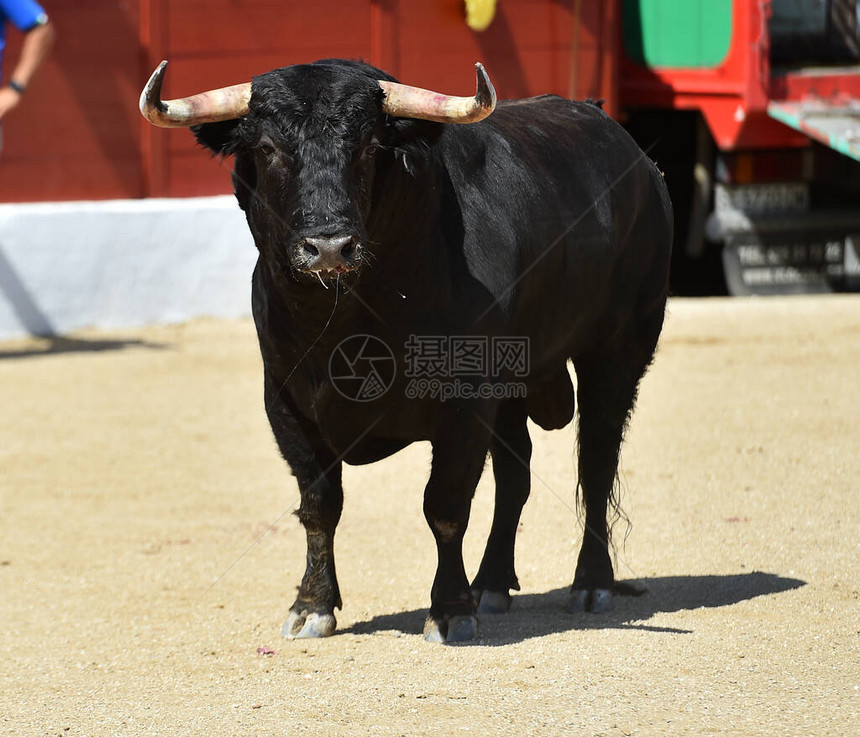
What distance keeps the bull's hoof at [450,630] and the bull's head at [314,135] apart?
1.11 metres

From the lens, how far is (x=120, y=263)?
998cm

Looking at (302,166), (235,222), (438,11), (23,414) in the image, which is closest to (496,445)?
(302,166)

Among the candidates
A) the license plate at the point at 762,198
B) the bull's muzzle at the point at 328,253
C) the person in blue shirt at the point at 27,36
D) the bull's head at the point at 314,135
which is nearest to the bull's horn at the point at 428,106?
the bull's head at the point at 314,135

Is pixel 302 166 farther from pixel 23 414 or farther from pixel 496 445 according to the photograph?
pixel 23 414

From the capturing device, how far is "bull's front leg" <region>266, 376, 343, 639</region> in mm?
4535

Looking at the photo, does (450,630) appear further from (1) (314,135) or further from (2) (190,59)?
(2) (190,59)

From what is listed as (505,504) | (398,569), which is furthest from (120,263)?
(505,504)

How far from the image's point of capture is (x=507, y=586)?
4898mm

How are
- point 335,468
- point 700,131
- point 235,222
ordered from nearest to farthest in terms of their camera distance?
1. point 335,468
2. point 235,222
3. point 700,131

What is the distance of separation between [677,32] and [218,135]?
306 inches

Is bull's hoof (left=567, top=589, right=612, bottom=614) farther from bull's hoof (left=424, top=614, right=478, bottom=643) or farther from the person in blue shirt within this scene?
the person in blue shirt

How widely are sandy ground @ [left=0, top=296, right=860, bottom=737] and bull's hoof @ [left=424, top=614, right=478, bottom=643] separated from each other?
1.9 inches

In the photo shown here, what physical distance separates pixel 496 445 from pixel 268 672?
4.08 ft

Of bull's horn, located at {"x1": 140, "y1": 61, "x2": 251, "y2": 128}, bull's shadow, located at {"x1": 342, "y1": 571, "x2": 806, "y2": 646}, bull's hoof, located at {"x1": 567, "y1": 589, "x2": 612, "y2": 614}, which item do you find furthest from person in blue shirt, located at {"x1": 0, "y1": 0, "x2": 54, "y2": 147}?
bull's hoof, located at {"x1": 567, "y1": 589, "x2": 612, "y2": 614}
